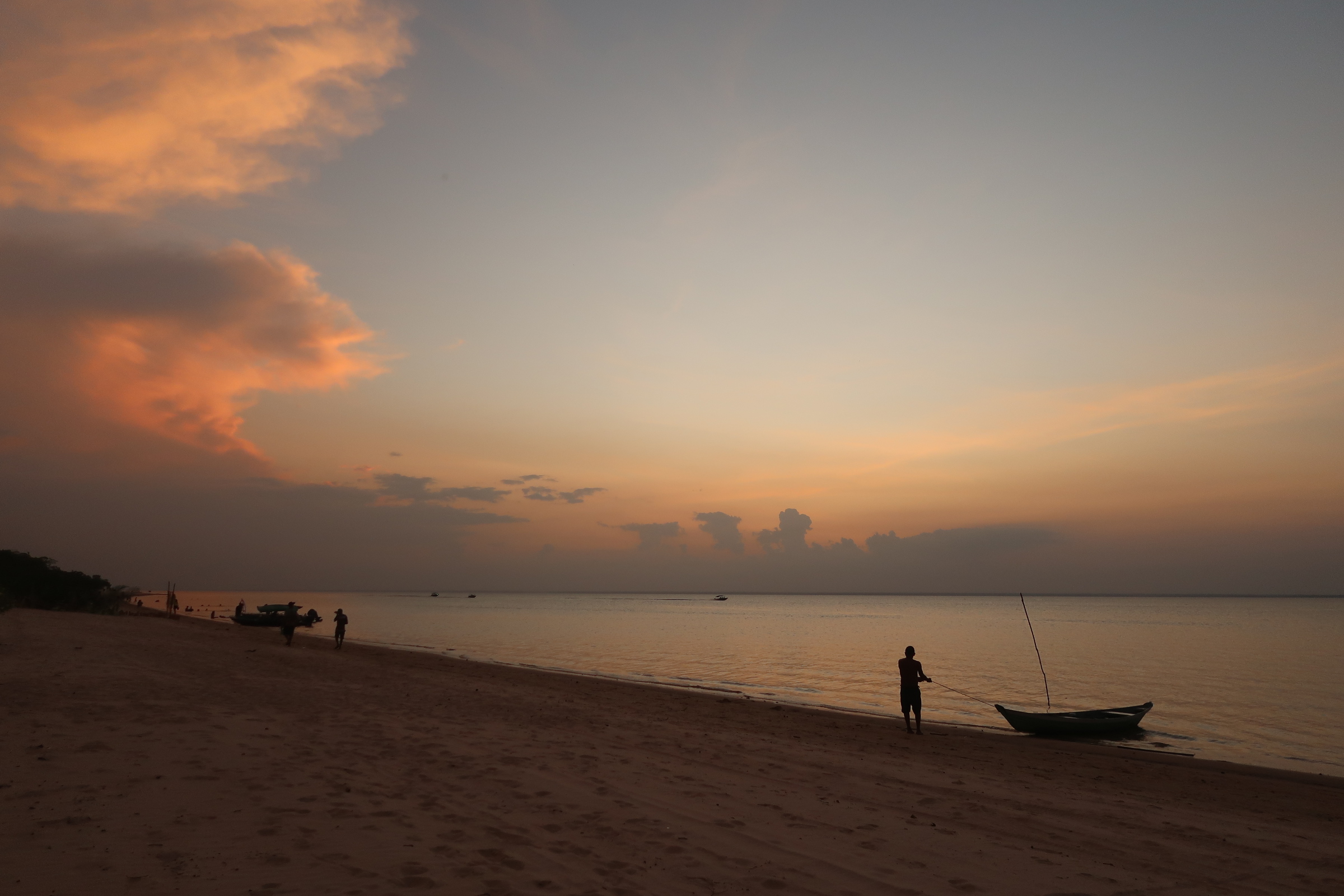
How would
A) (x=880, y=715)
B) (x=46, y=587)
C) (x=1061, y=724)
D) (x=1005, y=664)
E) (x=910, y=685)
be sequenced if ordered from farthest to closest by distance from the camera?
(x=46, y=587), (x=1005, y=664), (x=880, y=715), (x=1061, y=724), (x=910, y=685)

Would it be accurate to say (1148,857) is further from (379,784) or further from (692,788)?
(379,784)

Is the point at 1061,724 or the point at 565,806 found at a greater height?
the point at 565,806

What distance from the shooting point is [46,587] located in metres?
53.9

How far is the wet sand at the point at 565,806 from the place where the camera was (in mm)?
6871

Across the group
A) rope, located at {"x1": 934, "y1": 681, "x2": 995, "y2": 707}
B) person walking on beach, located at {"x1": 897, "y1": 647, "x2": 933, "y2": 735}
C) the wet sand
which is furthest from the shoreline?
rope, located at {"x1": 934, "y1": 681, "x2": 995, "y2": 707}

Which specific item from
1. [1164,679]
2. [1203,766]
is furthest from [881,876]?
[1164,679]

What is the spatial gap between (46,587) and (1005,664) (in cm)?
7265

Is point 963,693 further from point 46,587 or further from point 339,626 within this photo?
point 46,587

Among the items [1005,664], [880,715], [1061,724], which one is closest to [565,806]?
[880,715]

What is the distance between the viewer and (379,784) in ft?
32.0

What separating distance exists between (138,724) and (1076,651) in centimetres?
6583

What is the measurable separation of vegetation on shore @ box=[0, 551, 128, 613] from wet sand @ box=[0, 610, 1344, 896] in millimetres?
44947

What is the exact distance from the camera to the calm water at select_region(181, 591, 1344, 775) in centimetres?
2578

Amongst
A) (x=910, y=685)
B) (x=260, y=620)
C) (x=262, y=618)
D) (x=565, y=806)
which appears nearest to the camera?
(x=565, y=806)
